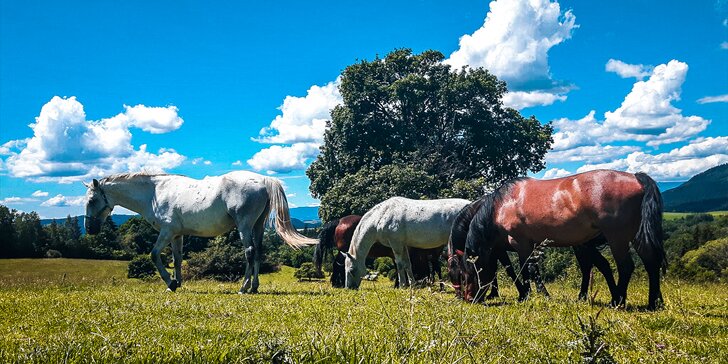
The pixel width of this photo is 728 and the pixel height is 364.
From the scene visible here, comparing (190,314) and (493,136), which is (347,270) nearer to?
(190,314)

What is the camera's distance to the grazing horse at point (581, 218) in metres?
7.32

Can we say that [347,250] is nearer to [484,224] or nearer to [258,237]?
[258,237]

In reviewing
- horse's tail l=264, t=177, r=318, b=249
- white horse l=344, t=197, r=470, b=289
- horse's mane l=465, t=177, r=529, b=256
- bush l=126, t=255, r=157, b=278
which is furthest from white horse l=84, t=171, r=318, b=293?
bush l=126, t=255, r=157, b=278

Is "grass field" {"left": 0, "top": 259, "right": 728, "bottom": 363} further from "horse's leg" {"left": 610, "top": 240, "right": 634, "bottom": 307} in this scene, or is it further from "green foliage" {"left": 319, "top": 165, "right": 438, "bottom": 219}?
"green foliage" {"left": 319, "top": 165, "right": 438, "bottom": 219}

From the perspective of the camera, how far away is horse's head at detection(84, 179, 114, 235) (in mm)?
11992

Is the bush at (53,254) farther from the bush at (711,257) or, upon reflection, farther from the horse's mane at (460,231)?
the bush at (711,257)

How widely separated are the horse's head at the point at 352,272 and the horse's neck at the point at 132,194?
4905 mm

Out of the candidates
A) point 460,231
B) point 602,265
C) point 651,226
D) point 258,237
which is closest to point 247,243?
point 258,237

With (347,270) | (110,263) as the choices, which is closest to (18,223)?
(110,263)

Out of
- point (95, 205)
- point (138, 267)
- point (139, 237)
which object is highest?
point (139, 237)

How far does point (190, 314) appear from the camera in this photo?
6.05 meters

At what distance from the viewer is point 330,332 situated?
13.1 feet

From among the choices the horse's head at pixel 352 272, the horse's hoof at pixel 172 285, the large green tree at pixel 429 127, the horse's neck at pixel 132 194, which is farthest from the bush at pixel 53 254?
the horse's head at pixel 352 272

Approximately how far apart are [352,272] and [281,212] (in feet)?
8.20
